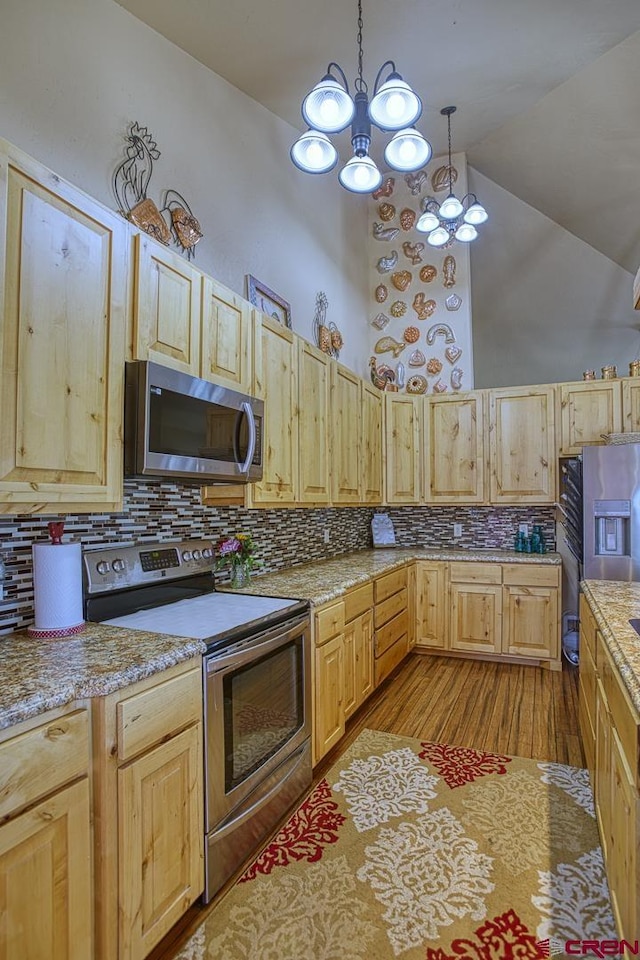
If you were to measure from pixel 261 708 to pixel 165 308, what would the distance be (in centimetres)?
163

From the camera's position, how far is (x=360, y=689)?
3.00 m

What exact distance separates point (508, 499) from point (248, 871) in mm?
3355

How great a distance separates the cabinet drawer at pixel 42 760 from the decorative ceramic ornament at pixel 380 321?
14.8 feet

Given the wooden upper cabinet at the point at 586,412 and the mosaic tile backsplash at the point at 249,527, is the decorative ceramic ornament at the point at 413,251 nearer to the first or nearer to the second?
the wooden upper cabinet at the point at 586,412

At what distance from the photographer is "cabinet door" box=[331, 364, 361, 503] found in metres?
3.43

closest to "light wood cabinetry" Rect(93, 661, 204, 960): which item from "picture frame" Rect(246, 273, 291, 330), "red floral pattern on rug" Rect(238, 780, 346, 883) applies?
"red floral pattern on rug" Rect(238, 780, 346, 883)

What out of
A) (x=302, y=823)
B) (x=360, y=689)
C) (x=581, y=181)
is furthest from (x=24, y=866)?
(x=581, y=181)

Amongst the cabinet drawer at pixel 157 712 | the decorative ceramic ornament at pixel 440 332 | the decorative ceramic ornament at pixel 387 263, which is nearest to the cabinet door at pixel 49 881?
the cabinet drawer at pixel 157 712

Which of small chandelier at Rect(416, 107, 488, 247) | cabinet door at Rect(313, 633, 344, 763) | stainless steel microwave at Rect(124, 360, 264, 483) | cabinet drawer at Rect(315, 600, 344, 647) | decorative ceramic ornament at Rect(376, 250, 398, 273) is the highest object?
decorative ceramic ornament at Rect(376, 250, 398, 273)

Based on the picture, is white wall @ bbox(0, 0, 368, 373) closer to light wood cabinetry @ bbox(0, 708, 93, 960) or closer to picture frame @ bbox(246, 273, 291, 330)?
picture frame @ bbox(246, 273, 291, 330)

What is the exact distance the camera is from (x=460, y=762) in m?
2.55

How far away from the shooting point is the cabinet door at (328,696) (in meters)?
2.40

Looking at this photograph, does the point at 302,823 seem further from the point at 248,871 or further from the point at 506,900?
the point at 506,900

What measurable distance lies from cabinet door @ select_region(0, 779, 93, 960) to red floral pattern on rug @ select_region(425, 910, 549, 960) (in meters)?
1.03
